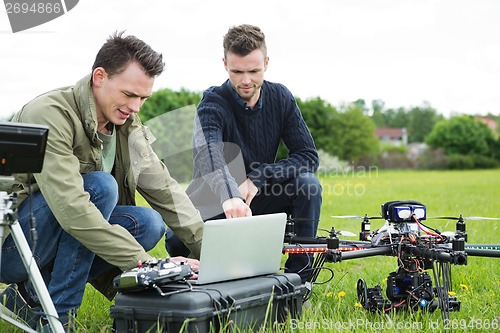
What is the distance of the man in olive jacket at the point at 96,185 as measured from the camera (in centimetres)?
353

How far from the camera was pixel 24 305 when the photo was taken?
13.4 ft

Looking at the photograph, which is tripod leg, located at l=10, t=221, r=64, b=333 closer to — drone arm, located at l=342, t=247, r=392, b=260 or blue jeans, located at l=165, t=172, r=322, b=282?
drone arm, located at l=342, t=247, r=392, b=260

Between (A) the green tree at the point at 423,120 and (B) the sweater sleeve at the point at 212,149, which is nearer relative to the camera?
(B) the sweater sleeve at the point at 212,149

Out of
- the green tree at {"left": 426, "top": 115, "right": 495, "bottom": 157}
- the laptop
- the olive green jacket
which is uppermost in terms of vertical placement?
the olive green jacket

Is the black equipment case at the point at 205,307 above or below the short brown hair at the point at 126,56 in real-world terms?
below

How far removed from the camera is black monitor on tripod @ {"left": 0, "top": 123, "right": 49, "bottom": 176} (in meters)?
2.83

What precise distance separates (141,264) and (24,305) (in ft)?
3.41

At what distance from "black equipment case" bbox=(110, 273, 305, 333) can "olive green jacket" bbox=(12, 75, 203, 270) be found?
1.10 ft

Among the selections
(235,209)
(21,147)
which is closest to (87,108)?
(21,147)

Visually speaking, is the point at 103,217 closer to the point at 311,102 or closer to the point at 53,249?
the point at 53,249

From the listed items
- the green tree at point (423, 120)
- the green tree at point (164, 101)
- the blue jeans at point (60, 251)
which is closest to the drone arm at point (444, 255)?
the blue jeans at point (60, 251)

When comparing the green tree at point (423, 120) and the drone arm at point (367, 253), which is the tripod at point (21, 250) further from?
the green tree at point (423, 120)

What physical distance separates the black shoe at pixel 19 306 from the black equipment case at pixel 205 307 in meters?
0.72

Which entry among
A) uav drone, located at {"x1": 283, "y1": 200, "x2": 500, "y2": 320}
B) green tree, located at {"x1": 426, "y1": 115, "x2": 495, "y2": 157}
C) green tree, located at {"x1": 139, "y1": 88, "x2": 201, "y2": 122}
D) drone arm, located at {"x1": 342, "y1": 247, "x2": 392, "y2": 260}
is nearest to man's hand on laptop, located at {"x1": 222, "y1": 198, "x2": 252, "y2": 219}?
uav drone, located at {"x1": 283, "y1": 200, "x2": 500, "y2": 320}
